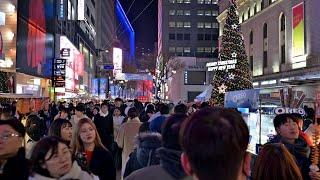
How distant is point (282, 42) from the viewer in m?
45.4

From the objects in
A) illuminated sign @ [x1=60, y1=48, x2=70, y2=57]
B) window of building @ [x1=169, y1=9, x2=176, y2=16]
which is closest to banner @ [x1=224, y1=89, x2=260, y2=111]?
illuminated sign @ [x1=60, y1=48, x2=70, y2=57]

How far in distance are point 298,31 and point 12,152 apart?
39.0 metres

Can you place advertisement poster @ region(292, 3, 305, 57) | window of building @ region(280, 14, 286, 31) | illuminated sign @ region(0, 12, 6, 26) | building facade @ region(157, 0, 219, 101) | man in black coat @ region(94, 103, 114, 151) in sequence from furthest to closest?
building facade @ region(157, 0, 219, 101) < window of building @ region(280, 14, 286, 31) < advertisement poster @ region(292, 3, 305, 57) < illuminated sign @ region(0, 12, 6, 26) < man in black coat @ region(94, 103, 114, 151)

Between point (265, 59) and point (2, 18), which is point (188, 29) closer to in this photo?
point (265, 59)

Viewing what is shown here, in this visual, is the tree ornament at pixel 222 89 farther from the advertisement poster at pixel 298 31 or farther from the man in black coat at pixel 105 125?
the man in black coat at pixel 105 125

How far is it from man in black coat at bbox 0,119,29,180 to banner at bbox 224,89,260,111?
7.89m

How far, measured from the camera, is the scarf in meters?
3.02

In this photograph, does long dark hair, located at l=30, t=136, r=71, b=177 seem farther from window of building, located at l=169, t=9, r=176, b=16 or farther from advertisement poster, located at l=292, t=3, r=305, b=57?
window of building, located at l=169, t=9, r=176, b=16

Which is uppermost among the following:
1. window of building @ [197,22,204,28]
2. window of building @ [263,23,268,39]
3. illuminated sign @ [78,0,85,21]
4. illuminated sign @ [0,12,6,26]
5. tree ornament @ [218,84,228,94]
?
window of building @ [197,22,204,28]

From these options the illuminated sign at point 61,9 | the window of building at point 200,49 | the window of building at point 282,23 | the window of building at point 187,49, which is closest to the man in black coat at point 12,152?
the window of building at point 282,23

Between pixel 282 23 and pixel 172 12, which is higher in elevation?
pixel 172 12

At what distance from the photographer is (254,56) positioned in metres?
54.5

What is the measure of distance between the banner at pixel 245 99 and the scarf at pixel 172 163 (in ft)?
27.9

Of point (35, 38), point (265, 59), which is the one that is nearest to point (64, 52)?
point (35, 38)
